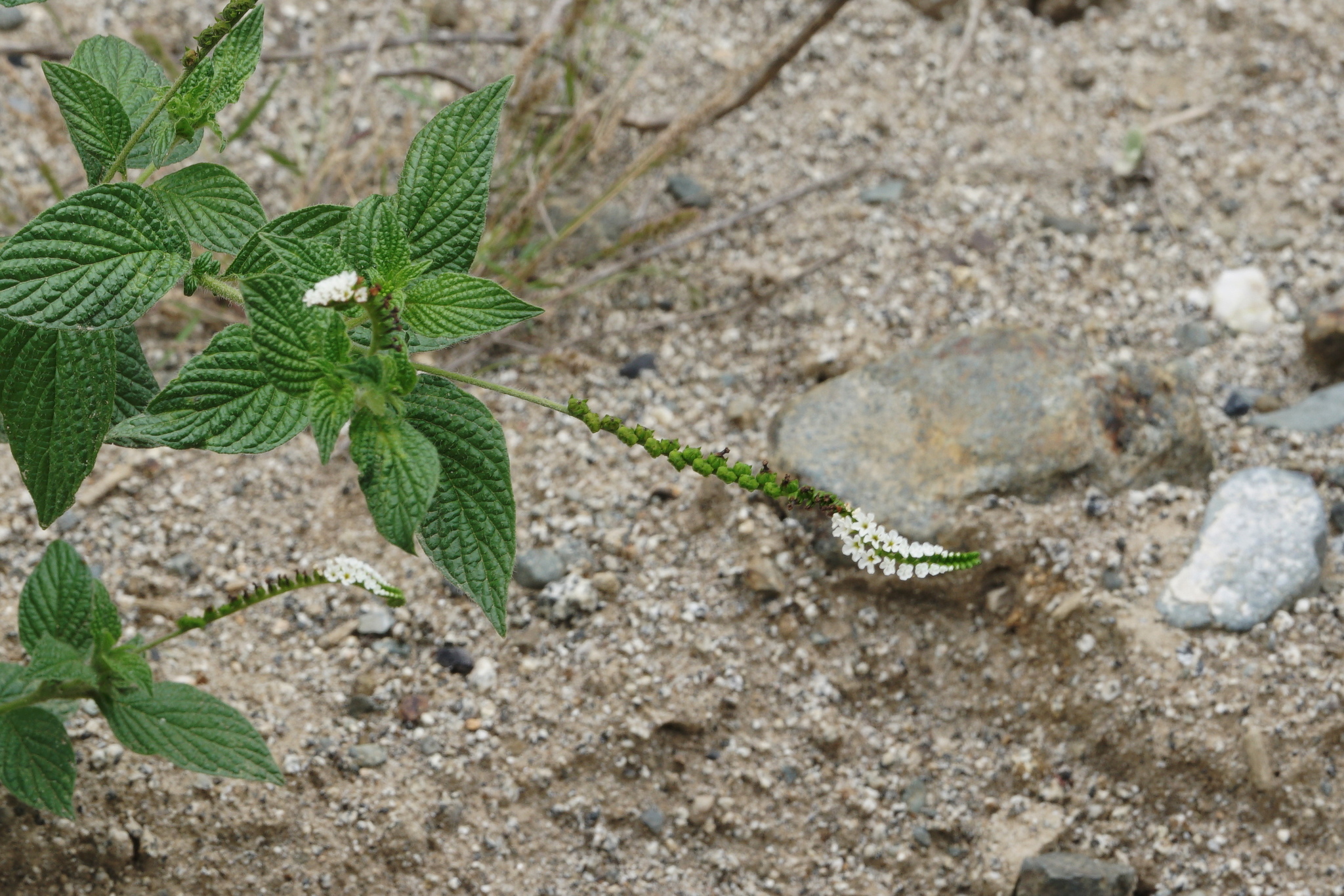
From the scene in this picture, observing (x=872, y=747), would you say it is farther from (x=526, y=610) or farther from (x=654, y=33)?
(x=654, y=33)

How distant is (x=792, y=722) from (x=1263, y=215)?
197 centimetres

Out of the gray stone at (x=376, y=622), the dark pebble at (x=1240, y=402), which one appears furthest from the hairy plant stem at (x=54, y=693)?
the dark pebble at (x=1240, y=402)

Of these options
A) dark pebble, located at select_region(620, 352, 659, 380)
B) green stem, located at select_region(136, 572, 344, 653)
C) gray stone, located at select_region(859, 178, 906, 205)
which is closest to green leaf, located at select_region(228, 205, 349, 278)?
green stem, located at select_region(136, 572, 344, 653)

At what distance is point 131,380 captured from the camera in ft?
5.53

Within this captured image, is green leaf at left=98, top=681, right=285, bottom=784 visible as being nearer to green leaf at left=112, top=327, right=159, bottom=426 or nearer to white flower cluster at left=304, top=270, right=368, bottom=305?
green leaf at left=112, top=327, right=159, bottom=426

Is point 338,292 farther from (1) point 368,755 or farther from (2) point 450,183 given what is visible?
(1) point 368,755

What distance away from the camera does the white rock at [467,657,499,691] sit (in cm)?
245

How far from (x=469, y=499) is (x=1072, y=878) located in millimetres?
1348

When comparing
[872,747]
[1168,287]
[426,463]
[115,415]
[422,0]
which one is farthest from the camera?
[422,0]

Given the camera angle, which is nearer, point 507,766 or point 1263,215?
point 507,766

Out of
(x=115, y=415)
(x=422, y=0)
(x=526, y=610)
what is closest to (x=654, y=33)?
(x=422, y=0)

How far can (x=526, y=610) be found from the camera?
2.56 metres

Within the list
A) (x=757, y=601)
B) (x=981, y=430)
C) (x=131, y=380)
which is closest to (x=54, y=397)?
(x=131, y=380)

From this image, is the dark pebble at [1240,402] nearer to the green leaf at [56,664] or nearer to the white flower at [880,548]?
the white flower at [880,548]
